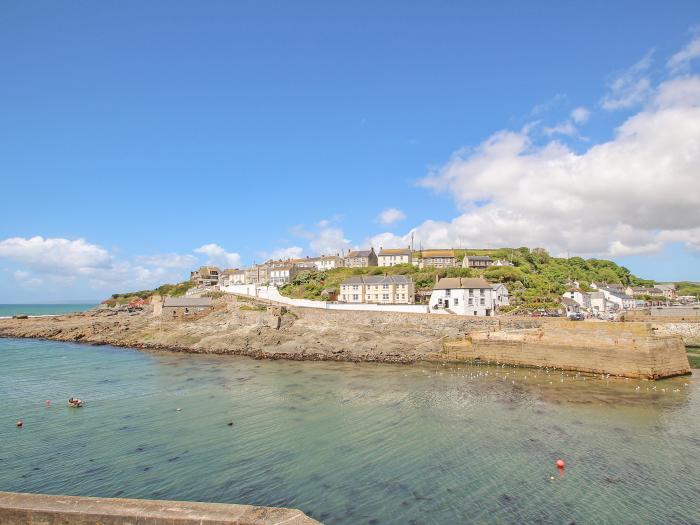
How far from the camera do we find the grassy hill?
7106 centimetres

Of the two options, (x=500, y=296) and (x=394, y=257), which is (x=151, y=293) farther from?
(x=500, y=296)

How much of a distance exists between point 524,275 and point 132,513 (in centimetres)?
8160

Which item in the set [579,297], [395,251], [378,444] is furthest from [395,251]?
[378,444]

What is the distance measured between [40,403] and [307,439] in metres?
20.0

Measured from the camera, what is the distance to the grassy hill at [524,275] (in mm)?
71062

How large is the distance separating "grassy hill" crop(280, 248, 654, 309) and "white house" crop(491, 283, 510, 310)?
149cm

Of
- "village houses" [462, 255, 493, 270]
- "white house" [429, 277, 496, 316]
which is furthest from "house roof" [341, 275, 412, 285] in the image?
"village houses" [462, 255, 493, 270]

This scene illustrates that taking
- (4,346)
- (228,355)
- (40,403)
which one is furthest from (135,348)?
(40,403)

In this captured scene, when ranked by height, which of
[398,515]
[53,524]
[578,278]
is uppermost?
[578,278]

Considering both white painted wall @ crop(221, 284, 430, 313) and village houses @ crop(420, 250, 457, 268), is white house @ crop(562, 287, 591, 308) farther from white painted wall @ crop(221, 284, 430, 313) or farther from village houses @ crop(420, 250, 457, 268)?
white painted wall @ crop(221, 284, 430, 313)

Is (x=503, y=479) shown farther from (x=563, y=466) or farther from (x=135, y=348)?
(x=135, y=348)

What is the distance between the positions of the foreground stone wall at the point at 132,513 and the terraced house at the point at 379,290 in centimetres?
5740

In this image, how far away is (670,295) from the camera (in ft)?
319

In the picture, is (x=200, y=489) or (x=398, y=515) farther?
(x=200, y=489)
